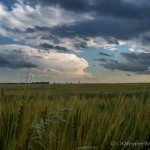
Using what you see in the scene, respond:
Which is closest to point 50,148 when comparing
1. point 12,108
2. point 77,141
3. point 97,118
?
point 77,141

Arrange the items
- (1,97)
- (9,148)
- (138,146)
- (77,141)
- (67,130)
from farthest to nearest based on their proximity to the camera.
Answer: (1,97)
(138,146)
(67,130)
(77,141)
(9,148)

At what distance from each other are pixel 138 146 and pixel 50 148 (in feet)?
3.29

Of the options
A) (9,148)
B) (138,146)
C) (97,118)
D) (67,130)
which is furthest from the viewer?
(97,118)

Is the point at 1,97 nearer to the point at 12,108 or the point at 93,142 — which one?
the point at 12,108

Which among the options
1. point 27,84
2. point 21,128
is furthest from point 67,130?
point 27,84

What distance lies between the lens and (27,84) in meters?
3.94

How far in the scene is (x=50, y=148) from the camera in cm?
277

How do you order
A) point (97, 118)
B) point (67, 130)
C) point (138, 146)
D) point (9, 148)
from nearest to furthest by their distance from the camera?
point (9, 148) → point (67, 130) → point (138, 146) → point (97, 118)

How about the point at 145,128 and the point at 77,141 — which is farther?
the point at 145,128

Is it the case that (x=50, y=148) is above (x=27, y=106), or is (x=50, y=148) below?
below

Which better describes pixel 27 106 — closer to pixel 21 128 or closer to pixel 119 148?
pixel 21 128

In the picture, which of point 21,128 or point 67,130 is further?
point 67,130

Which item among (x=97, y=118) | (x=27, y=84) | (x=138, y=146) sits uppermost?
(x=27, y=84)

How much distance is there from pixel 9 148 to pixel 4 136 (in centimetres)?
50
